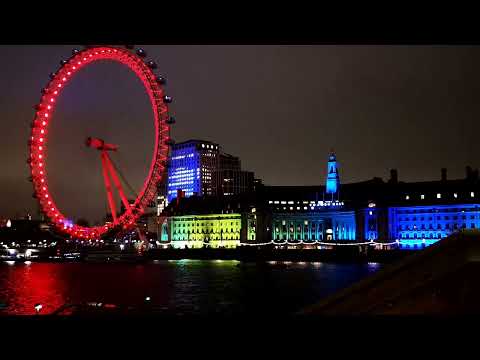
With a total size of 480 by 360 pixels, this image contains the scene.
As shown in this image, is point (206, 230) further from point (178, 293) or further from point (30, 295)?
point (30, 295)

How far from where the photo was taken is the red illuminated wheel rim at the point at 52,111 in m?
46.4

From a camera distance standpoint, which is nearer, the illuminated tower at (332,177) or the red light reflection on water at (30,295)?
the red light reflection on water at (30,295)

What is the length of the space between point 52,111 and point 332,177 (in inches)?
2501

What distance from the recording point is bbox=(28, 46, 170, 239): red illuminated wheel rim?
4644 centimetres

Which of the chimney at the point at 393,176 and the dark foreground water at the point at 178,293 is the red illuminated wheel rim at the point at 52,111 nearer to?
the dark foreground water at the point at 178,293

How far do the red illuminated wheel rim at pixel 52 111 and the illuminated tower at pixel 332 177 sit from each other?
55600 millimetres

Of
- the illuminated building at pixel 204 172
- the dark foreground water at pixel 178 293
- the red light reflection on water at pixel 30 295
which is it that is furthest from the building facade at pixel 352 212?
the red light reflection on water at pixel 30 295

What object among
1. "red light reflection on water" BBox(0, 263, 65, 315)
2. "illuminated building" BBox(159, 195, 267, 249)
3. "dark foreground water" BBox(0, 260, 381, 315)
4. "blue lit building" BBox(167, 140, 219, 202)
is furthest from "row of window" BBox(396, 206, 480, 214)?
"blue lit building" BBox(167, 140, 219, 202)

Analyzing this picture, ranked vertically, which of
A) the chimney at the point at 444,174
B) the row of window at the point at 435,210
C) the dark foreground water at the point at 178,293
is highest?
the chimney at the point at 444,174

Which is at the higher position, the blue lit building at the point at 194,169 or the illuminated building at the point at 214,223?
the blue lit building at the point at 194,169

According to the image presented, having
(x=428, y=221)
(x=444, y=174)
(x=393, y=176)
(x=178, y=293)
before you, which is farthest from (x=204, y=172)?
(x=178, y=293)
